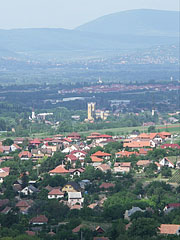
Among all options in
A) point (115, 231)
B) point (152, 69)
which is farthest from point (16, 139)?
point (152, 69)

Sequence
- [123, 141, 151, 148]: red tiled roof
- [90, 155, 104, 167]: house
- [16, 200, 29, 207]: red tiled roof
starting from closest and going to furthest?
[16, 200, 29, 207]: red tiled roof < [90, 155, 104, 167]: house < [123, 141, 151, 148]: red tiled roof

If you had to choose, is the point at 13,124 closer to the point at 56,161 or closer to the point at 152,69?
the point at 56,161

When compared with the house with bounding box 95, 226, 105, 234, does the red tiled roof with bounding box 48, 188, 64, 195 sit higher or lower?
lower

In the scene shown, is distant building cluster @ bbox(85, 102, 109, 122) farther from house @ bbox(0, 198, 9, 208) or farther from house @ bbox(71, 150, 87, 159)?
house @ bbox(0, 198, 9, 208)

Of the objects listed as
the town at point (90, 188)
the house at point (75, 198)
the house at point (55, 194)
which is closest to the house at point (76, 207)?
the town at point (90, 188)

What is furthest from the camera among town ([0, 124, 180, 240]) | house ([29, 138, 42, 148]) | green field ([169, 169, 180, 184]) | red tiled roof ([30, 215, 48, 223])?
house ([29, 138, 42, 148])

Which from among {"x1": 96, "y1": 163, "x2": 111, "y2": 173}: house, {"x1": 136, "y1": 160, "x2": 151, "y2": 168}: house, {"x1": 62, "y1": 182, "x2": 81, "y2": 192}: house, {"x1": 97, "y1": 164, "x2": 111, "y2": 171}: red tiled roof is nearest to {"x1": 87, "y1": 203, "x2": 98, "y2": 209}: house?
{"x1": 62, "y1": 182, "x2": 81, "y2": 192}: house

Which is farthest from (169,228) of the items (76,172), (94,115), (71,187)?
(94,115)

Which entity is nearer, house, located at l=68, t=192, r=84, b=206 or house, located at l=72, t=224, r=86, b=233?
house, located at l=72, t=224, r=86, b=233
